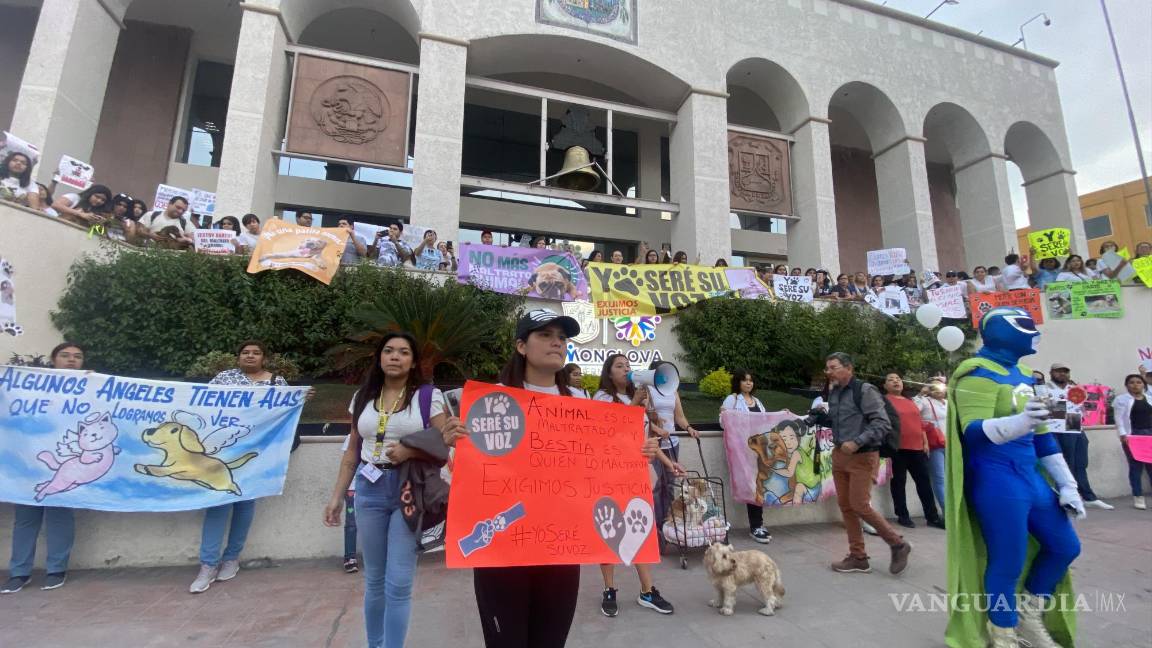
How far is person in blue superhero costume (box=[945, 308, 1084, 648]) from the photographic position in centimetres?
295

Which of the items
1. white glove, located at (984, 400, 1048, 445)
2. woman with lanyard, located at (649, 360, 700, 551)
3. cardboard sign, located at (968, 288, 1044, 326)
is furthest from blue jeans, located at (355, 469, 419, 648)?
cardboard sign, located at (968, 288, 1044, 326)

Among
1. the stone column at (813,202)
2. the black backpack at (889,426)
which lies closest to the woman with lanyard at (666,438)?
the black backpack at (889,426)

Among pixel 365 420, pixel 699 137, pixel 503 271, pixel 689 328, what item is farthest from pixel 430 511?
pixel 699 137

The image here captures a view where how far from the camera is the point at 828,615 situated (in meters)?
3.69

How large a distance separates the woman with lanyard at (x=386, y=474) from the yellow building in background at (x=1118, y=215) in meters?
33.8

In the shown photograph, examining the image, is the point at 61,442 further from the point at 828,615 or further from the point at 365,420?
A: the point at 828,615

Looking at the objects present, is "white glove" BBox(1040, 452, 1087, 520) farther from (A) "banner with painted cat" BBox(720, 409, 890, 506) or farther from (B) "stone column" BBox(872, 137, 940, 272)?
(B) "stone column" BBox(872, 137, 940, 272)

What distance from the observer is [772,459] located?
5.97 m

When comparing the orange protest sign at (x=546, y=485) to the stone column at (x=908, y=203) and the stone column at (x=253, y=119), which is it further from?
the stone column at (x=908, y=203)

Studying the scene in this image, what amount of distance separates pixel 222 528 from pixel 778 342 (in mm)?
9621

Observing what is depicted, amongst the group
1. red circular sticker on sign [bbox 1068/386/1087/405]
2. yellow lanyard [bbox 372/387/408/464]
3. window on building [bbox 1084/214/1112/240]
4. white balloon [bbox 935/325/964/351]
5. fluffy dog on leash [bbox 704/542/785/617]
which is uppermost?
window on building [bbox 1084/214/1112/240]

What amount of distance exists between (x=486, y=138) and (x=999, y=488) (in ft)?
55.7

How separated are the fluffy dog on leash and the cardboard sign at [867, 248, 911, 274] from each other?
470 inches

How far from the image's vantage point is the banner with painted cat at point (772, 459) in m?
5.88
